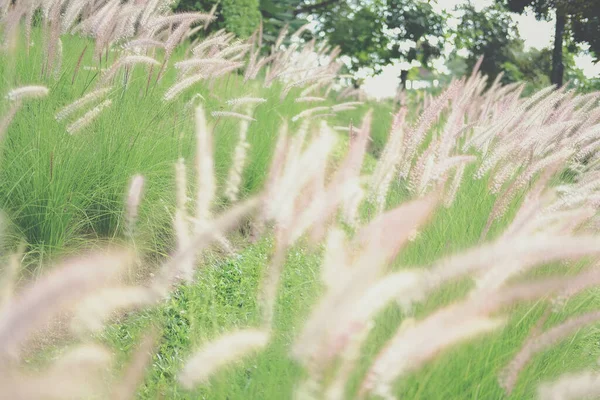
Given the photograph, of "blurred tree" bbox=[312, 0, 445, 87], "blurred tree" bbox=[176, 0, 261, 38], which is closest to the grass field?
"blurred tree" bbox=[176, 0, 261, 38]

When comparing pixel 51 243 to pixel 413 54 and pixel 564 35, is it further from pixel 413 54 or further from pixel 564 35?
pixel 564 35

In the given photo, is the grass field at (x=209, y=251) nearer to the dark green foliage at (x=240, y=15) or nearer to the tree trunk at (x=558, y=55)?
the dark green foliage at (x=240, y=15)

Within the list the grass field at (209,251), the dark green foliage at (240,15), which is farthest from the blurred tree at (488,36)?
the grass field at (209,251)

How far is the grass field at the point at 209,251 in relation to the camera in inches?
66.4

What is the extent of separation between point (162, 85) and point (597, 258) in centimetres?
308

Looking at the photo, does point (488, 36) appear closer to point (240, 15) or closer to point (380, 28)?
point (380, 28)

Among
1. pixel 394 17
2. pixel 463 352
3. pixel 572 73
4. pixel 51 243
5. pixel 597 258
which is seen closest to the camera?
pixel 463 352

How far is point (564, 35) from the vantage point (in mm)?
12648

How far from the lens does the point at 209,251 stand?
3412 millimetres

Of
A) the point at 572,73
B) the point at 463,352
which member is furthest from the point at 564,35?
the point at 463,352

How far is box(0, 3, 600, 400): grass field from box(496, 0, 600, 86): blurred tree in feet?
27.7

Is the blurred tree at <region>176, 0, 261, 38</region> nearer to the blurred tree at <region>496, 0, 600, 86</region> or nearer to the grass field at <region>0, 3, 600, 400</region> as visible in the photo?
the grass field at <region>0, 3, 600, 400</region>

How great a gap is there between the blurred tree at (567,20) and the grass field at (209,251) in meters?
8.43

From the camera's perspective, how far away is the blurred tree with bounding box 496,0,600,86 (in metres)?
11.1
